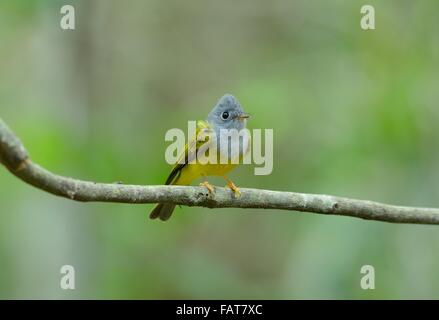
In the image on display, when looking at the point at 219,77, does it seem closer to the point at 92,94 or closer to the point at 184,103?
the point at 184,103

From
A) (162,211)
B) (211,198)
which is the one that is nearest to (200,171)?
(162,211)

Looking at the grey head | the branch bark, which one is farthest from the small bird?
the branch bark

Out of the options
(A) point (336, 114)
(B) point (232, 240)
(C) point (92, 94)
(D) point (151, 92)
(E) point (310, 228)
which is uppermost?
(D) point (151, 92)

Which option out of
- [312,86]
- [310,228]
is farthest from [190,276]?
[312,86]

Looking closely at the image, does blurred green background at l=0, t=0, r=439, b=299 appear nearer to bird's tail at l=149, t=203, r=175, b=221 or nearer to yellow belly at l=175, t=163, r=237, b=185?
bird's tail at l=149, t=203, r=175, b=221

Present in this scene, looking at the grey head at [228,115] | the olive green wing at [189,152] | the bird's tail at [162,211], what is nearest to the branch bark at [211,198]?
the olive green wing at [189,152]

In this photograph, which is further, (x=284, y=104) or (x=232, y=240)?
(x=232, y=240)
